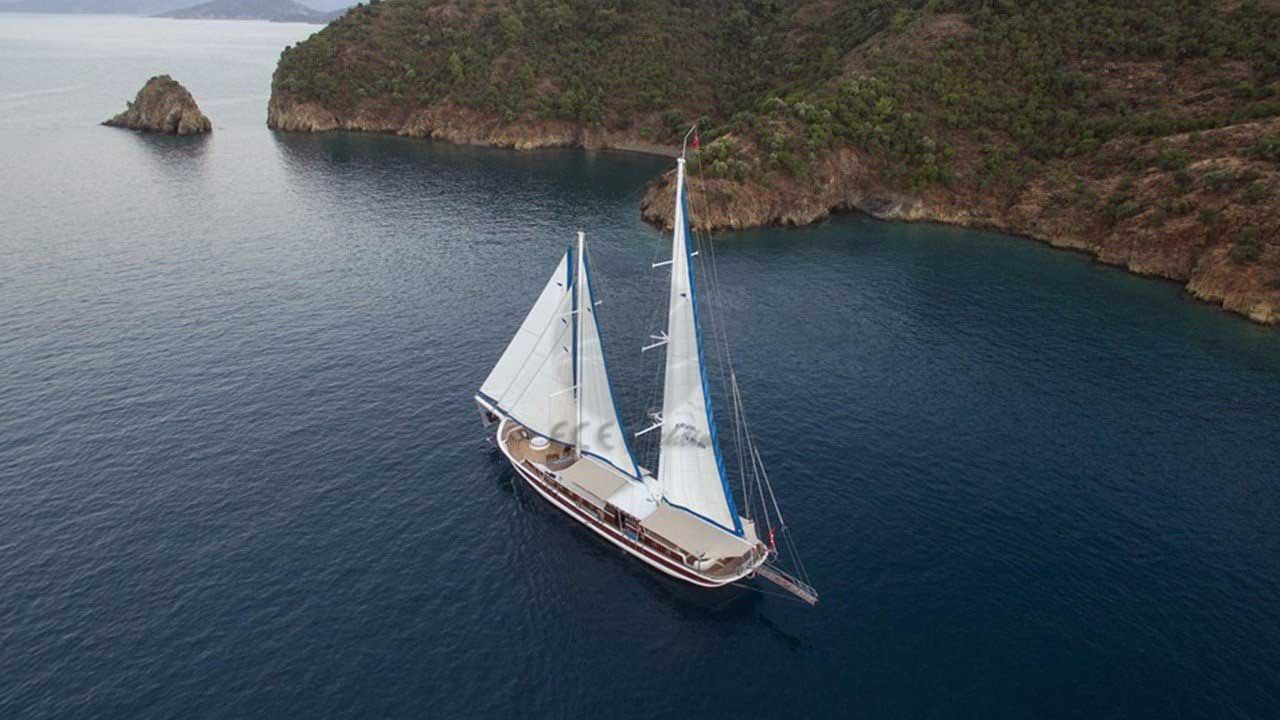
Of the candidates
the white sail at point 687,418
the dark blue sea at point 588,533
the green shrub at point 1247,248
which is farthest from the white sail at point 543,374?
the green shrub at point 1247,248

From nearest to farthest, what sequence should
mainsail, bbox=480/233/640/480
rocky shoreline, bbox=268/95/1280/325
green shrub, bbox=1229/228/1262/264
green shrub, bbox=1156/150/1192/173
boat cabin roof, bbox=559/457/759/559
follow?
1. boat cabin roof, bbox=559/457/759/559
2. mainsail, bbox=480/233/640/480
3. green shrub, bbox=1229/228/1262/264
4. rocky shoreline, bbox=268/95/1280/325
5. green shrub, bbox=1156/150/1192/173

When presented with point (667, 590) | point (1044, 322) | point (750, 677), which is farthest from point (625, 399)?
point (1044, 322)

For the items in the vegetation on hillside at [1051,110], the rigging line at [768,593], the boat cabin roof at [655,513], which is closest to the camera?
the rigging line at [768,593]

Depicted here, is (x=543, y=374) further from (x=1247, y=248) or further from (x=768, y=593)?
(x=1247, y=248)

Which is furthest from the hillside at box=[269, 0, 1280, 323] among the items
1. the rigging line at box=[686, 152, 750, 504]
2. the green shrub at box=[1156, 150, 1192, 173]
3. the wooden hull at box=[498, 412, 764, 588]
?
the wooden hull at box=[498, 412, 764, 588]

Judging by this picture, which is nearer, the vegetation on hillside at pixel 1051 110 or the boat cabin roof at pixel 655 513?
the boat cabin roof at pixel 655 513

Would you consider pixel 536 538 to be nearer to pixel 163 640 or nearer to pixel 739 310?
pixel 163 640

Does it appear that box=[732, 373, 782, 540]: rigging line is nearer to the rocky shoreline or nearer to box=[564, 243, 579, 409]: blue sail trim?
box=[564, 243, 579, 409]: blue sail trim

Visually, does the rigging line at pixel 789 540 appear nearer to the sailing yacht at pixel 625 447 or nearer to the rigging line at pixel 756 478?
the sailing yacht at pixel 625 447
